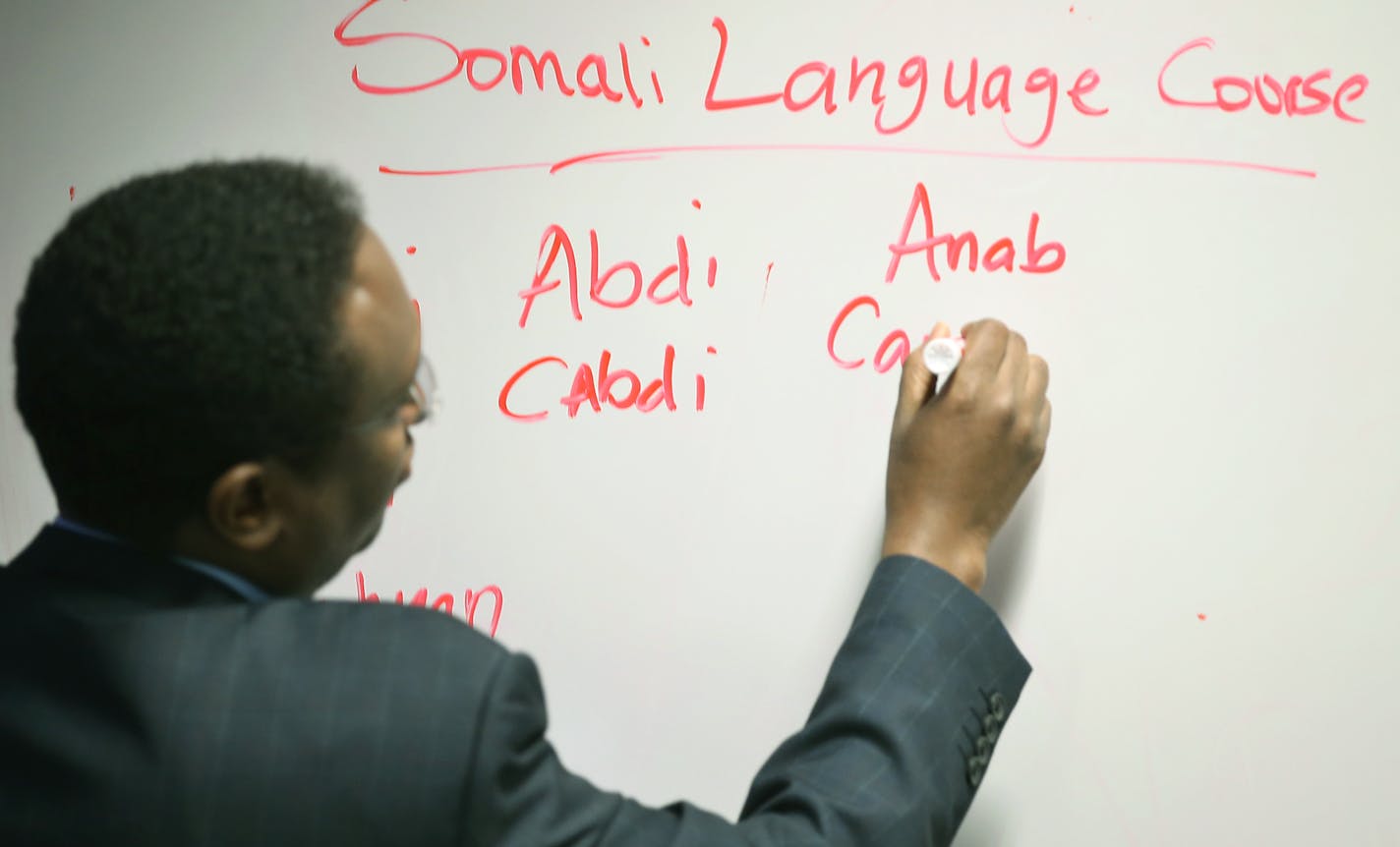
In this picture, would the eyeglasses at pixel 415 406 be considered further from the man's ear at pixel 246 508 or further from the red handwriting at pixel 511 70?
the red handwriting at pixel 511 70

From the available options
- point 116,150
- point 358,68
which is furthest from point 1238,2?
point 116,150

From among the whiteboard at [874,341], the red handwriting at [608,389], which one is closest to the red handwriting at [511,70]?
the whiteboard at [874,341]

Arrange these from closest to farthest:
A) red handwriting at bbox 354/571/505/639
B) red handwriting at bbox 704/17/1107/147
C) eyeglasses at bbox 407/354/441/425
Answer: eyeglasses at bbox 407/354/441/425
red handwriting at bbox 704/17/1107/147
red handwriting at bbox 354/571/505/639

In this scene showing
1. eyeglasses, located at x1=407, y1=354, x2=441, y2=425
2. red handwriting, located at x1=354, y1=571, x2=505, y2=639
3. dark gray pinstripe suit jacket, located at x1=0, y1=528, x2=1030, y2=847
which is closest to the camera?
dark gray pinstripe suit jacket, located at x1=0, y1=528, x2=1030, y2=847

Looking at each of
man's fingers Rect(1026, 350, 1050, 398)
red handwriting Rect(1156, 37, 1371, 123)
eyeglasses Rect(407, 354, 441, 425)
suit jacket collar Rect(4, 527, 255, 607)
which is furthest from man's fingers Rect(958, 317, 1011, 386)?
suit jacket collar Rect(4, 527, 255, 607)

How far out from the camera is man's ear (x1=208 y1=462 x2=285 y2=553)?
1.73ft

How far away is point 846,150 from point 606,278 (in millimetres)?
177

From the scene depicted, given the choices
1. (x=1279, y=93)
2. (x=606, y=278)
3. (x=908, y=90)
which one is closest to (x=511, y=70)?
(x=606, y=278)

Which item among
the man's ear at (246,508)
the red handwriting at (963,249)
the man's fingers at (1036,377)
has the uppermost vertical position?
the red handwriting at (963,249)

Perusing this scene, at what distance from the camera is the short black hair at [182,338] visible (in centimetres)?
50

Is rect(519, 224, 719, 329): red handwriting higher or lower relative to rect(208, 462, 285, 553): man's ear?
higher

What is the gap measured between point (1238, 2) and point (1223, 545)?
0.31 meters

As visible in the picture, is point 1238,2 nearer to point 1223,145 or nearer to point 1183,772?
point 1223,145

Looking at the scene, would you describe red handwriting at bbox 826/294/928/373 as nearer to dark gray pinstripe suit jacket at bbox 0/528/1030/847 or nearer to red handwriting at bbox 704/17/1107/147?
red handwriting at bbox 704/17/1107/147
